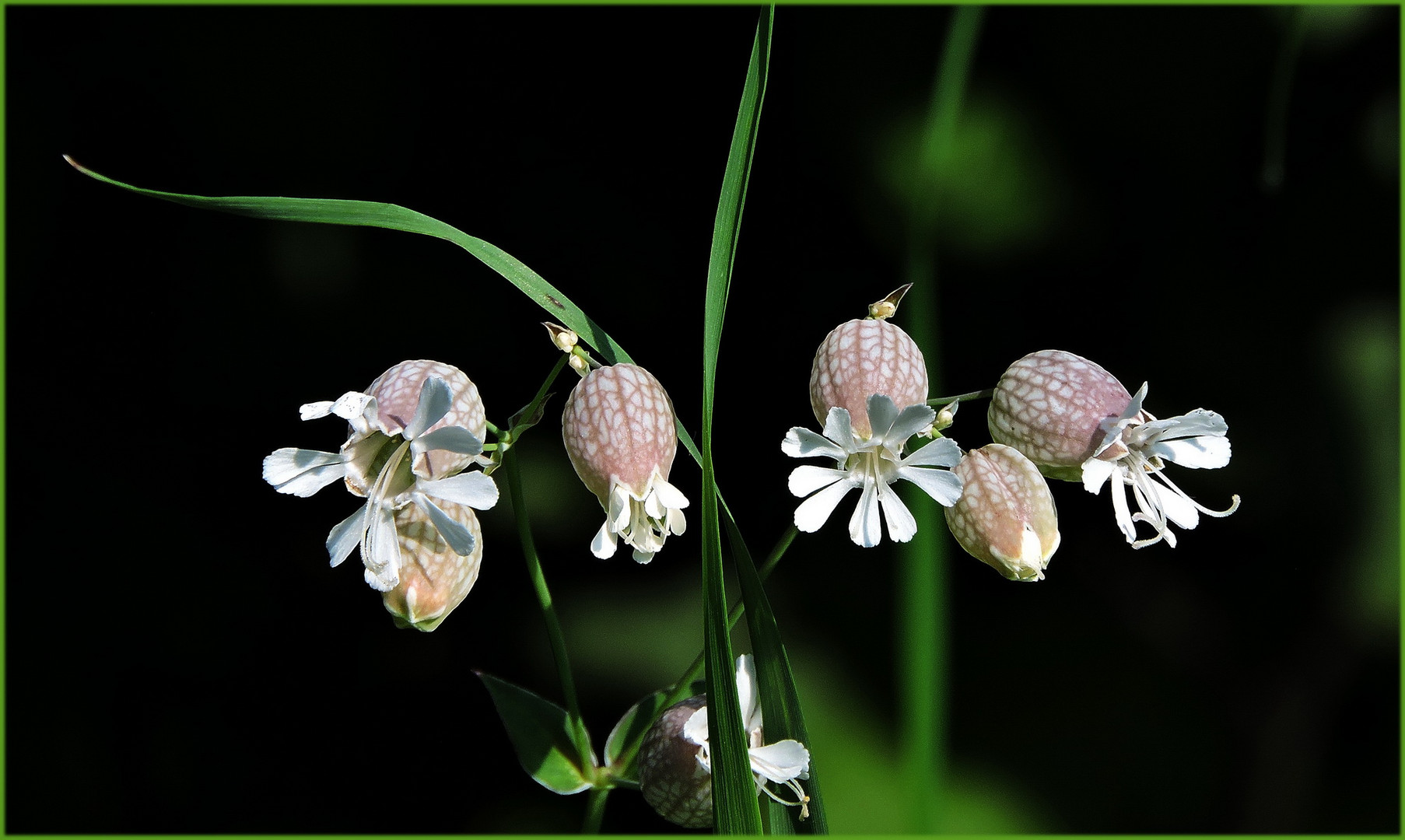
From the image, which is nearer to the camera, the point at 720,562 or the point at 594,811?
the point at 720,562

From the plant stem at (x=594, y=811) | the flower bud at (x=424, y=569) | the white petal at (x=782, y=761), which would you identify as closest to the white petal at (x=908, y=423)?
the white petal at (x=782, y=761)

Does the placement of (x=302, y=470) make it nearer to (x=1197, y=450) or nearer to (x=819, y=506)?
(x=819, y=506)

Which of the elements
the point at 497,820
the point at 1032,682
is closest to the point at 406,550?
the point at 497,820

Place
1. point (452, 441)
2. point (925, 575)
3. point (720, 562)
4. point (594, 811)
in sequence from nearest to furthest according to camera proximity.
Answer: point (720, 562)
point (452, 441)
point (594, 811)
point (925, 575)

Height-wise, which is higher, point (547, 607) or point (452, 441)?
point (452, 441)

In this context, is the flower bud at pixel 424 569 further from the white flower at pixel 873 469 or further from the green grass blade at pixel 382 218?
the white flower at pixel 873 469

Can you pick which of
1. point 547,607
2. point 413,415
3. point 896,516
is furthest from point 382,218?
point 896,516
